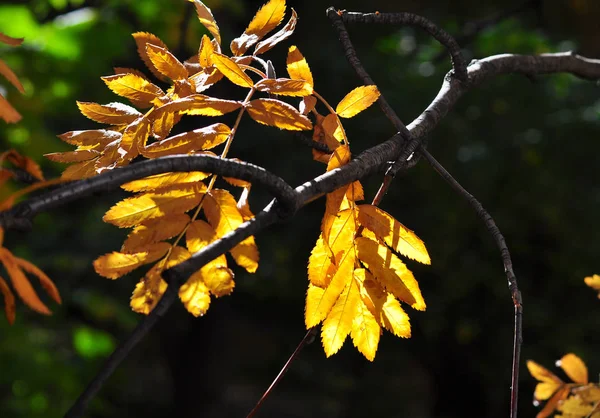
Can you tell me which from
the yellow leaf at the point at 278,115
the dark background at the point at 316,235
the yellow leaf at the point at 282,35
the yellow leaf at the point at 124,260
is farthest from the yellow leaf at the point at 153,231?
the dark background at the point at 316,235

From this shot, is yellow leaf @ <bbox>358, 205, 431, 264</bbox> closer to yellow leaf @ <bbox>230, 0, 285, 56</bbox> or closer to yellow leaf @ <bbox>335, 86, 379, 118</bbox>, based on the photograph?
yellow leaf @ <bbox>335, 86, 379, 118</bbox>

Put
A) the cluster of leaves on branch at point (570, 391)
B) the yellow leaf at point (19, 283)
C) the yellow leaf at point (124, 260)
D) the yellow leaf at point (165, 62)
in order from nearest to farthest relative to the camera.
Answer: the yellow leaf at point (19, 283) < the yellow leaf at point (124, 260) < the yellow leaf at point (165, 62) < the cluster of leaves on branch at point (570, 391)

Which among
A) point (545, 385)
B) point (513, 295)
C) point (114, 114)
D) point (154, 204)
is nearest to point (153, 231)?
point (154, 204)

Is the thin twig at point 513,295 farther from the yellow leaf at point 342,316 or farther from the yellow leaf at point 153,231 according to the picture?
the yellow leaf at point 153,231

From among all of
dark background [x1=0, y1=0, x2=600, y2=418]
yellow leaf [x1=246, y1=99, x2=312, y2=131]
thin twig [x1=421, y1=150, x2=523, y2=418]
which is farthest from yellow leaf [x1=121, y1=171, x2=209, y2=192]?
dark background [x1=0, y1=0, x2=600, y2=418]

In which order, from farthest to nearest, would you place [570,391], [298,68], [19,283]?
[570,391] → [298,68] → [19,283]

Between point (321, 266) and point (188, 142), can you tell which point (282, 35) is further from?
point (321, 266)

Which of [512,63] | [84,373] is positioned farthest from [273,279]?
[512,63]
